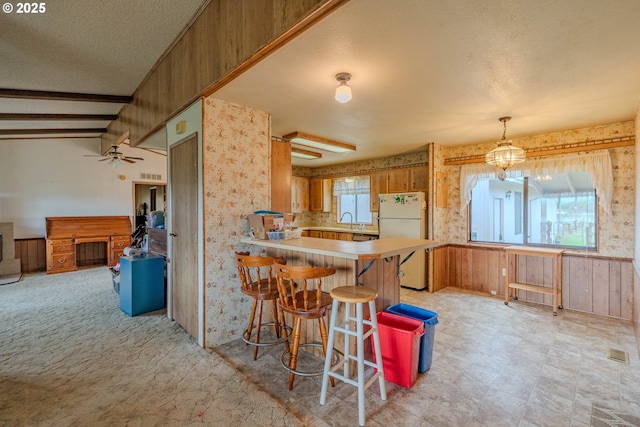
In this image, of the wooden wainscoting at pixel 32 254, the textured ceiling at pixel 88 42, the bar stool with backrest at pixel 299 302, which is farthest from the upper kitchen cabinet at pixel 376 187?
the wooden wainscoting at pixel 32 254

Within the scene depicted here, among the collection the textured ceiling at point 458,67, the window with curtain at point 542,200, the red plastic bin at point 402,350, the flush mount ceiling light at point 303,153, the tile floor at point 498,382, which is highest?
the textured ceiling at point 458,67

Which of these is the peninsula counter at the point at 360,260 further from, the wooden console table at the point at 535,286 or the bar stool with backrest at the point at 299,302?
the wooden console table at the point at 535,286

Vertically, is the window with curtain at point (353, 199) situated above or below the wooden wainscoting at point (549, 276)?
above

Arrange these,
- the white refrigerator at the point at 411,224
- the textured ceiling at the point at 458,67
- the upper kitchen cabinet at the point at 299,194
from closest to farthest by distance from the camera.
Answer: the textured ceiling at the point at 458,67 < the white refrigerator at the point at 411,224 < the upper kitchen cabinet at the point at 299,194

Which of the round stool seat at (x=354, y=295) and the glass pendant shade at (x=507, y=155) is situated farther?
the glass pendant shade at (x=507, y=155)

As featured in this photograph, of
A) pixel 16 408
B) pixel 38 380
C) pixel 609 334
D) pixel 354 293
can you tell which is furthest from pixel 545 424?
pixel 38 380

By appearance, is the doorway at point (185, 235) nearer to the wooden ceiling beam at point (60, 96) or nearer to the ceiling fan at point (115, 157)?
the wooden ceiling beam at point (60, 96)

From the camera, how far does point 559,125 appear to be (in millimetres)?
3826

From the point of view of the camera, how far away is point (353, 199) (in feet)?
22.9

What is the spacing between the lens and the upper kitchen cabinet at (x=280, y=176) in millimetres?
3690

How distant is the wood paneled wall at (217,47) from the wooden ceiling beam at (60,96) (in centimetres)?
51

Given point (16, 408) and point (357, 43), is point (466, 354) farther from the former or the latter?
point (16, 408)

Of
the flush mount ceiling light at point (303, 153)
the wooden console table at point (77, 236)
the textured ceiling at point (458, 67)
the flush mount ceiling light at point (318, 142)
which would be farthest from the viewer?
Result: the wooden console table at point (77, 236)

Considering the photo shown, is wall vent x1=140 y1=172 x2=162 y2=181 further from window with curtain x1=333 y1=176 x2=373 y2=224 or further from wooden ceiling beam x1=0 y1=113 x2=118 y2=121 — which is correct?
window with curtain x1=333 y1=176 x2=373 y2=224
